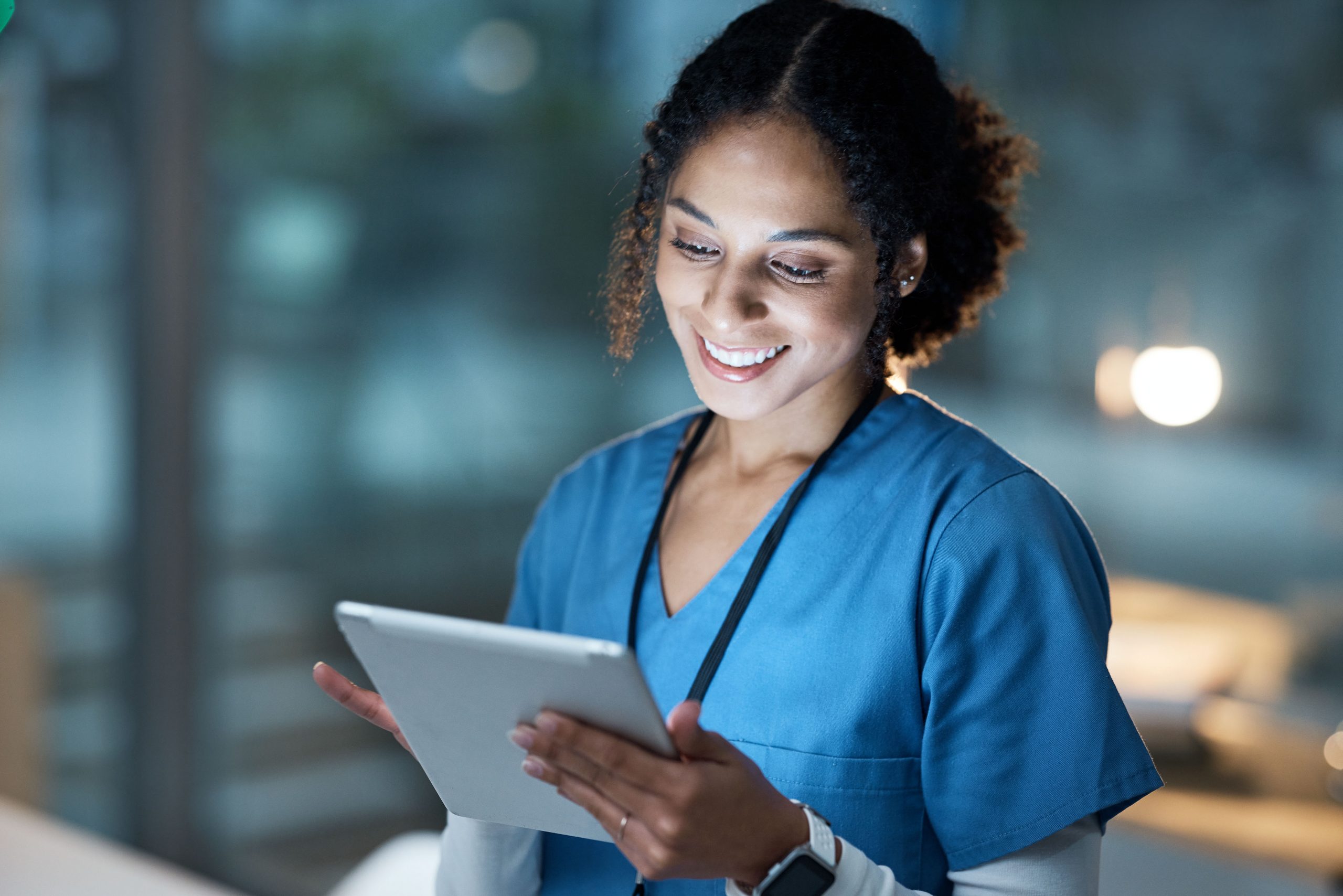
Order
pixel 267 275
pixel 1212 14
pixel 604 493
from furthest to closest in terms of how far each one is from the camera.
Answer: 1. pixel 267 275
2. pixel 1212 14
3. pixel 604 493

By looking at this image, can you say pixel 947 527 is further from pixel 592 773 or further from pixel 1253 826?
pixel 1253 826

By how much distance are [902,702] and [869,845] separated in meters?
0.11

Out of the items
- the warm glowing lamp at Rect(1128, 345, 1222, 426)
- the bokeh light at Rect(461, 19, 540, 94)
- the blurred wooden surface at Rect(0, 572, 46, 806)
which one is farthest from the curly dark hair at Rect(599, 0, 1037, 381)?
the blurred wooden surface at Rect(0, 572, 46, 806)

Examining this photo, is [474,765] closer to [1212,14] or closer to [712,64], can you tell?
[712,64]

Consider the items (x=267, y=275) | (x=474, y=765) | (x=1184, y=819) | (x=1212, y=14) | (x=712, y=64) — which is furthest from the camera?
(x=267, y=275)

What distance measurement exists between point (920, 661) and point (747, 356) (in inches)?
10.8

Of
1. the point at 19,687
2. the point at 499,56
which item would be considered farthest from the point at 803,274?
the point at 19,687

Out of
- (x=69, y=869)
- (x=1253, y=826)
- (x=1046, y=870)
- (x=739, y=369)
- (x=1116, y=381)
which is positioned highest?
(x=739, y=369)

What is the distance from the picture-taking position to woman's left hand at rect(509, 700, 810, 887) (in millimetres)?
754

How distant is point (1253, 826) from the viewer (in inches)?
76.1

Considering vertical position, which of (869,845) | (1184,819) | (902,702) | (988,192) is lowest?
(1184,819)

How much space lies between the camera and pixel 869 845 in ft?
3.25

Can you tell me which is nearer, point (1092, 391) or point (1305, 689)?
point (1305, 689)

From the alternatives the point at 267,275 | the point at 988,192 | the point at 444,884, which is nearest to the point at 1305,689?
the point at 988,192
